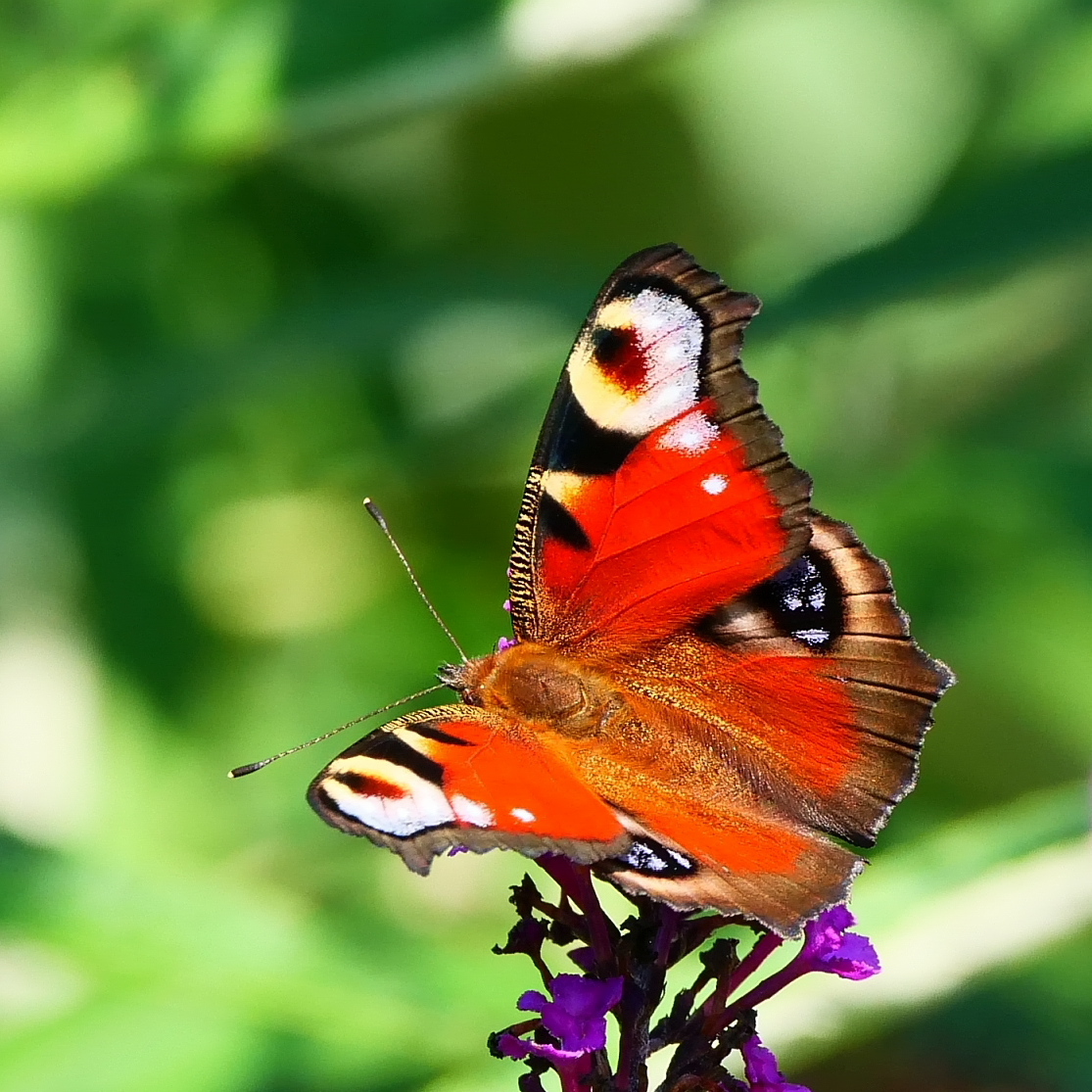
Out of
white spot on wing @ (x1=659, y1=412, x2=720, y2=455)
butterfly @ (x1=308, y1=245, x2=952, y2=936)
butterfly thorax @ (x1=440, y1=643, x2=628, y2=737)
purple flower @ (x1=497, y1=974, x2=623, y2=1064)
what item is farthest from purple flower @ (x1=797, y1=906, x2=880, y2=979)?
white spot on wing @ (x1=659, y1=412, x2=720, y2=455)

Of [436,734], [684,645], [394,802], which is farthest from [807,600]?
[394,802]

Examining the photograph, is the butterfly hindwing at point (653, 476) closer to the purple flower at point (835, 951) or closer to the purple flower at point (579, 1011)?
the purple flower at point (835, 951)

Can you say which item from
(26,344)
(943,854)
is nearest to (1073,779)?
(943,854)

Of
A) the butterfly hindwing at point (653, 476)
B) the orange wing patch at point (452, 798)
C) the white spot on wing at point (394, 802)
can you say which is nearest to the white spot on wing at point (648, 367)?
the butterfly hindwing at point (653, 476)

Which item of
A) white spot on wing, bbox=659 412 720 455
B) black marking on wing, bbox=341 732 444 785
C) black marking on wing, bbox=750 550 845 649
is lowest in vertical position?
black marking on wing, bbox=341 732 444 785

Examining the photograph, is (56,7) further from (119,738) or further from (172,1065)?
(172,1065)

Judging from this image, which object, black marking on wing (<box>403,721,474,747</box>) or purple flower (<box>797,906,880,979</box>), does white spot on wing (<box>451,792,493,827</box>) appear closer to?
black marking on wing (<box>403,721,474,747</box>)
